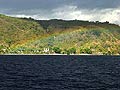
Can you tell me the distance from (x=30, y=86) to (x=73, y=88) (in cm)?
1370

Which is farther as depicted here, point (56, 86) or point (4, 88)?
point (56, 86)

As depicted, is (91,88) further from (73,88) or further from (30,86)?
(30,86)

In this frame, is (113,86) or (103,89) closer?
(103,89)

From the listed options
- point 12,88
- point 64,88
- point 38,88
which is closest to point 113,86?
point 64,88

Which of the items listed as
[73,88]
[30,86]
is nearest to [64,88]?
[73,88]

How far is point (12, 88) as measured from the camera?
9900 cm

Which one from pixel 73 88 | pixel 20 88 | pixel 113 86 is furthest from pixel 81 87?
pixel 20 88

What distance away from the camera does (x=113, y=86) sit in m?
105

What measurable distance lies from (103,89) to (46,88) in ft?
56.1

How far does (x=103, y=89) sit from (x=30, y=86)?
22.8 m

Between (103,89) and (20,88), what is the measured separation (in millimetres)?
24583

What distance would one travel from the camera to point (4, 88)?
99000 millimetres

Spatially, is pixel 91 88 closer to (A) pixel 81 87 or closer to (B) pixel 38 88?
(A) pixel 81 87

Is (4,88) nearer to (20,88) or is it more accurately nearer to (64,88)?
(20,88)
